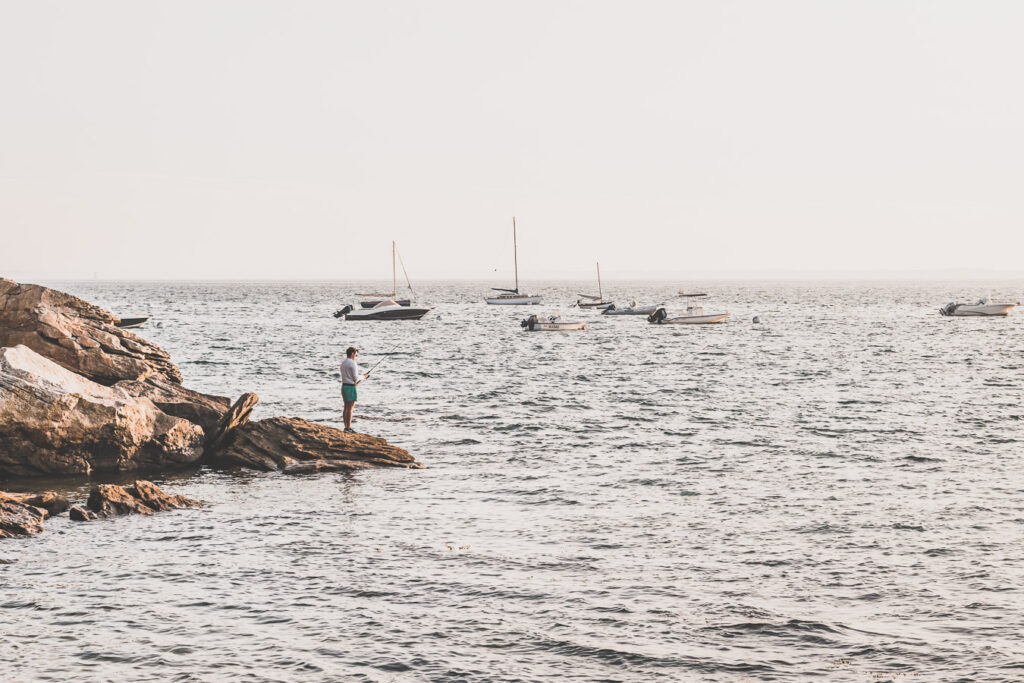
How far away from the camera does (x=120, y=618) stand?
12.5 meters

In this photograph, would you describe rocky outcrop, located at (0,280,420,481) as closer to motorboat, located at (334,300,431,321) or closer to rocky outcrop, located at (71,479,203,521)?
rocky outcrop, located at (71,479,203,521)

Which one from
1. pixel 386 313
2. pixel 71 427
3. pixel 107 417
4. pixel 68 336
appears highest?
pixel 68 336

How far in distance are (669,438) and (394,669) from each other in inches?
712

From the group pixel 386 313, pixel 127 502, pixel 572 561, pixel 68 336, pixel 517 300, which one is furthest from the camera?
pixel 517 300

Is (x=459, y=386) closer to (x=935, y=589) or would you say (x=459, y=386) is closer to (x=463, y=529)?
(x=463, y=529)

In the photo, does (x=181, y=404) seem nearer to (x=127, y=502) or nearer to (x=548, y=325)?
(x=127, y=502)

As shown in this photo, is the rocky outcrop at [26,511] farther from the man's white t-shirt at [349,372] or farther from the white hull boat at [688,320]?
the white hull boat at [688,320]

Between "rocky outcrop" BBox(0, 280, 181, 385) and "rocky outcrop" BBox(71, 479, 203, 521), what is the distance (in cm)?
747

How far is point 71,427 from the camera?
20.7 meters

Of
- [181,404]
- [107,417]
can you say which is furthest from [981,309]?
[107,417]

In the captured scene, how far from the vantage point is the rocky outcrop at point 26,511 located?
635 inches

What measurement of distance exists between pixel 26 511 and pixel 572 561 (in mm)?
9304

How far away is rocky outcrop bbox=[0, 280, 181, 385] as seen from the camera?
24828 mm

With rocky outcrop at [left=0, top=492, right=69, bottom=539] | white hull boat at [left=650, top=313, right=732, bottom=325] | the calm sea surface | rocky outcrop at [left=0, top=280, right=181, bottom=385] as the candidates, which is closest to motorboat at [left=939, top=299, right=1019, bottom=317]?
white hull boat at [left=650, top=313, right=732, bottom=325]
